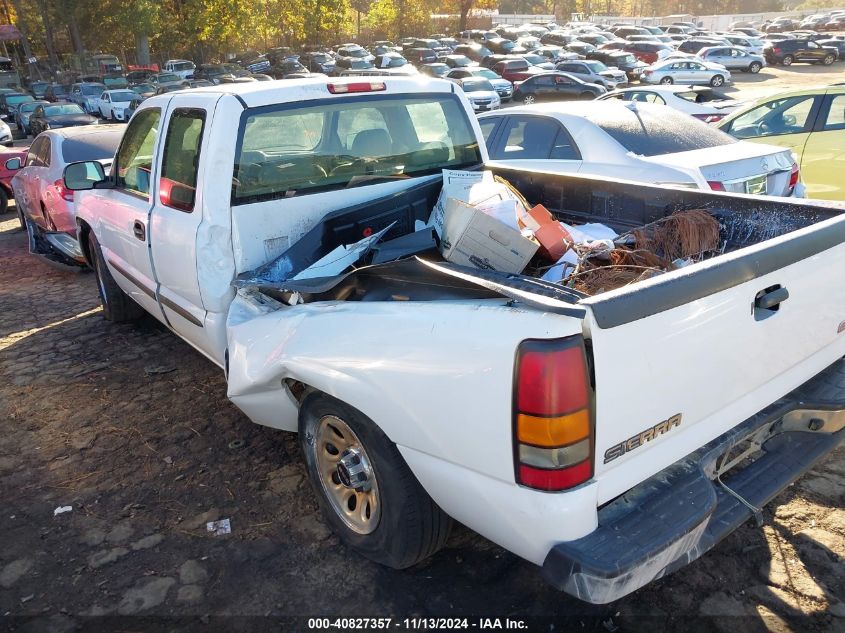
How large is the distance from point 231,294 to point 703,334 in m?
2.40

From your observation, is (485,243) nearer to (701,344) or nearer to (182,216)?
(701,344)

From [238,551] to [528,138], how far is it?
18.0ft

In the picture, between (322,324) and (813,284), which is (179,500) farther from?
(813,284)

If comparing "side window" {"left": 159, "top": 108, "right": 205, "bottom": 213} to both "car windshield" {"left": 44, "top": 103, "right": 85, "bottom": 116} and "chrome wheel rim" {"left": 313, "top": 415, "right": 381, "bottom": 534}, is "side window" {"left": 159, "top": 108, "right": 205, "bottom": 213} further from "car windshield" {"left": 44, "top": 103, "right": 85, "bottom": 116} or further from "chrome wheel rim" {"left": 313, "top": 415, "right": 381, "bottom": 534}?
"car windshield" {"left": 44, "top": 103, "right": 85, "bottom": 116}

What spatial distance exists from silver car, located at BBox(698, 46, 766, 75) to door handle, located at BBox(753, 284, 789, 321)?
131 feet

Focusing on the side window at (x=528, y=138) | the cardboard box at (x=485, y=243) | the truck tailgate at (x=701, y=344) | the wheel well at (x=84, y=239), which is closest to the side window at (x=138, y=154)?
the wheel well at (x=84, y=239)

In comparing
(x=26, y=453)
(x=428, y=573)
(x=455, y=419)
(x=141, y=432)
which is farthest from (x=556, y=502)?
(x=26, y=453)

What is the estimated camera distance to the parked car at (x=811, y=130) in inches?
331

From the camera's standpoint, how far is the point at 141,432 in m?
4.34

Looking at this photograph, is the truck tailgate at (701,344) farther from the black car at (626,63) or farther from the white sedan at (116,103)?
the black car at (626,63)

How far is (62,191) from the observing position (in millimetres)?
7578

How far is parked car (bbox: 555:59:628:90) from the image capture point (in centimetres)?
2939

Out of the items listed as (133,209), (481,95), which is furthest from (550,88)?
(133,209)

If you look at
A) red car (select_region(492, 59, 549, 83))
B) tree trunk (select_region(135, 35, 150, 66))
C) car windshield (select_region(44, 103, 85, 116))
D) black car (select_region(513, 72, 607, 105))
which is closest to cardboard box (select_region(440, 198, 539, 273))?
car windshield (select_region(44, 103, 85, 116))
